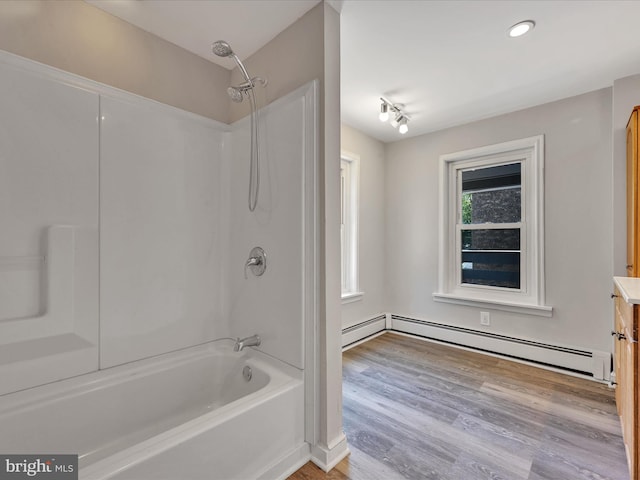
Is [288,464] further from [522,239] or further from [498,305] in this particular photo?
[522,239]

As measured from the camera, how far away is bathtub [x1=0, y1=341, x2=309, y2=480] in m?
1.05

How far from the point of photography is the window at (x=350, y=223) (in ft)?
10.4

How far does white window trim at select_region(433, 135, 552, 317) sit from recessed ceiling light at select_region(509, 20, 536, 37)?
1.17 m

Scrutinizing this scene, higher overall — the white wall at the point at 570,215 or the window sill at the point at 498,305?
the white wall at the point at 570,215

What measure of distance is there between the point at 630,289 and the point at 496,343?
66.6 inches

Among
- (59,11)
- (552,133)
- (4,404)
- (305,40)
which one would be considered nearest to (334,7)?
(305,40)

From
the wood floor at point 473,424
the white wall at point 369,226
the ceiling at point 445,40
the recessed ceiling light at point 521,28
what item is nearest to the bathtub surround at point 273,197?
the ceiling at point 445,40

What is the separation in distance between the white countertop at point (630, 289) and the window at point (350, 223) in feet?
6.65

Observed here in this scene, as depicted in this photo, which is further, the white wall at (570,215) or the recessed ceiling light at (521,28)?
the white wall at (570,215)

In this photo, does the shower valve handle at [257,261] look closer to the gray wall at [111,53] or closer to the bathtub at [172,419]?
the bathtub at [172,419]

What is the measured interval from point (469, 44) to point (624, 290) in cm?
161

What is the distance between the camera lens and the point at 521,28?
1668 mm

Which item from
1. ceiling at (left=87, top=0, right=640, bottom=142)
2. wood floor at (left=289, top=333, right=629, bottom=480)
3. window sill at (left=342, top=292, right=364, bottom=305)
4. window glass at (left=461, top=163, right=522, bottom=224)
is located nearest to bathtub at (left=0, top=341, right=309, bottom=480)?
wood floor at (left=289, top=333, right=629, bottom=480)

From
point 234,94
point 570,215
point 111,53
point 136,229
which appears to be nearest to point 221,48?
point 234,94
